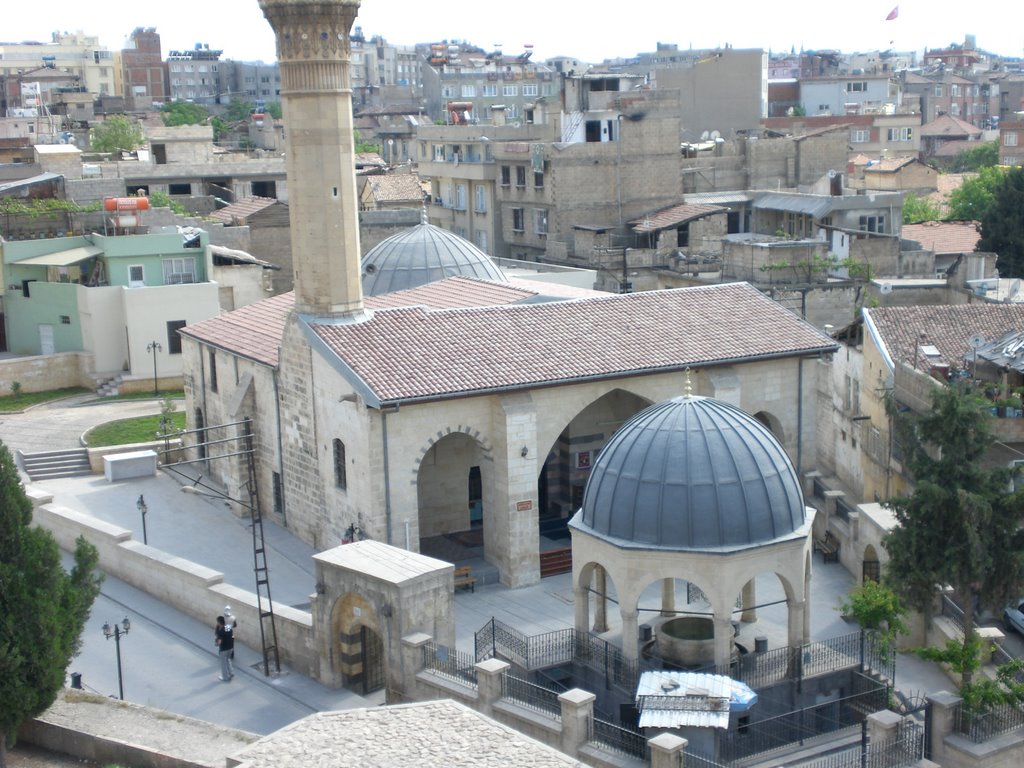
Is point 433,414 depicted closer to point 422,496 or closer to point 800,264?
point 422,496

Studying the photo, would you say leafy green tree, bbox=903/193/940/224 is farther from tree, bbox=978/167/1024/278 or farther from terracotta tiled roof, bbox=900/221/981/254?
tree, bbox=978/167/1024/278

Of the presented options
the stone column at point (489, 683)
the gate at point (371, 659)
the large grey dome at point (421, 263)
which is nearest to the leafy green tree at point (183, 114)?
the large grey dome at point (421, 263)

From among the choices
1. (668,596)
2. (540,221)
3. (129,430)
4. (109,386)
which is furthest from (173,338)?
(668,596)

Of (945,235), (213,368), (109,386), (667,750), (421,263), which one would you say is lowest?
(109,386)

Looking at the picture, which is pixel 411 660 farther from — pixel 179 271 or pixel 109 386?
pixel 179 271

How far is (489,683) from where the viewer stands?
22562mm

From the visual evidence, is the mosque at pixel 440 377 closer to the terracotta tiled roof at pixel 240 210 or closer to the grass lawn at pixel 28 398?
the grass lawn at pixel 28 398

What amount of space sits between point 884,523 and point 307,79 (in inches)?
650

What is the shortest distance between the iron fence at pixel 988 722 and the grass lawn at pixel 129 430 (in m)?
27.0

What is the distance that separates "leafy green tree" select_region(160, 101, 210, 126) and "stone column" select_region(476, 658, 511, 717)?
107 metres

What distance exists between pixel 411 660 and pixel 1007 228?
40761mm

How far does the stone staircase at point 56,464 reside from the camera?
40000mm

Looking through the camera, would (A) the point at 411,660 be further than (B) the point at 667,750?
Yes

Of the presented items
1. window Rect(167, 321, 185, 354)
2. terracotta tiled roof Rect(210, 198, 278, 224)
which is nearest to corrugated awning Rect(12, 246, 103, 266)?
window Rect(167, 321, 185, 354)
